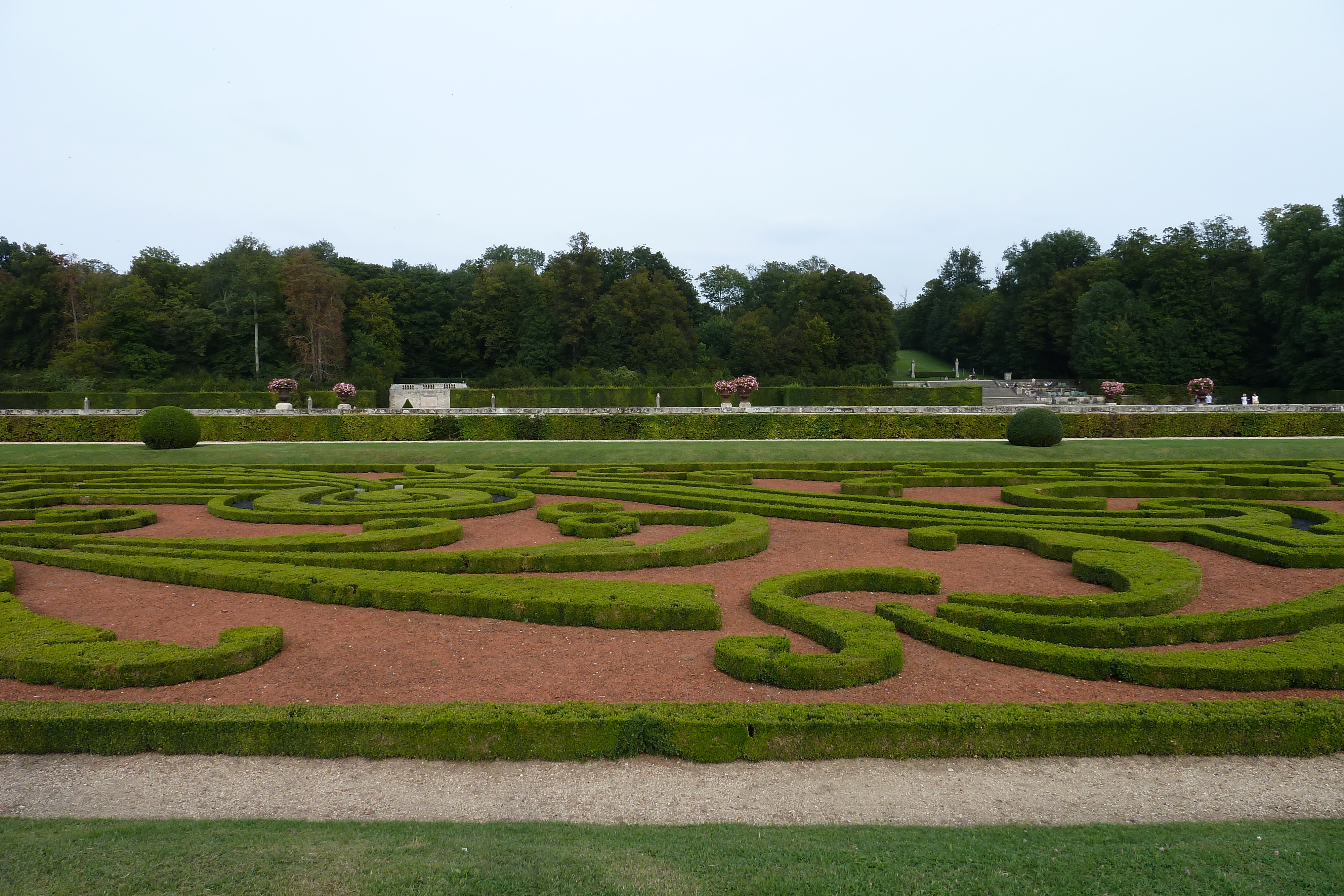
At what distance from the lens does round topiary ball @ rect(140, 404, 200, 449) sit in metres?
21.2

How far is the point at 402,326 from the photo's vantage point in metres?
63.5

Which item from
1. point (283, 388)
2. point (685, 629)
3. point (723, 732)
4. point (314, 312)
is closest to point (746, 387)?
point (283, 388)

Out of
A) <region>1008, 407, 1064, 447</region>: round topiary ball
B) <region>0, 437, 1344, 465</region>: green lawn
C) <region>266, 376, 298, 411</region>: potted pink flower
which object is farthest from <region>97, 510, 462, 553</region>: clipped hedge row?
<region>266, 376, 298, 411</region>: potted pink flower

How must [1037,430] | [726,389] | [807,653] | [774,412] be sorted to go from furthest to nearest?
1. [726,389]
2. [774,412]
3. [1037,430]
4. [807,653]

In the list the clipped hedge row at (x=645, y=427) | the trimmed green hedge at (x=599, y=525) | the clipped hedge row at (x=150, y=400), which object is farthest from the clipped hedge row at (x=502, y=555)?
the clipped hedge row at (x=150, y=400)

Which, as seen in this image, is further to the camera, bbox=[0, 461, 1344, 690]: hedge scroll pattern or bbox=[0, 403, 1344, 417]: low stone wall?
bbox=[0, 403, 1344, 417]: low stone wall

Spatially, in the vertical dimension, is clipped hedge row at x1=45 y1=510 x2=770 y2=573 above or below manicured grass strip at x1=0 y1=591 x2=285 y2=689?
above

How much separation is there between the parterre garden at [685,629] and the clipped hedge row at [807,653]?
0.02 metres

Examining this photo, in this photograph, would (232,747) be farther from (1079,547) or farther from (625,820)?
(1079,547)

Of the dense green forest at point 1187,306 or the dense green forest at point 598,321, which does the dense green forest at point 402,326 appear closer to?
the dense green forest at point 598,321

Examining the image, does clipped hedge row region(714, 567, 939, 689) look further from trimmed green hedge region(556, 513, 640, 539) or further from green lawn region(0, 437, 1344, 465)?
green lawn region(0, 437, 1344, 465)

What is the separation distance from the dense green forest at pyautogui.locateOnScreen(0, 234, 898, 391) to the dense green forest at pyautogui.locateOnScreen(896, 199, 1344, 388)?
13.4 meters

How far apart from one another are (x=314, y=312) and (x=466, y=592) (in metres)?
53.7

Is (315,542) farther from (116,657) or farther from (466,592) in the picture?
(116,657)
